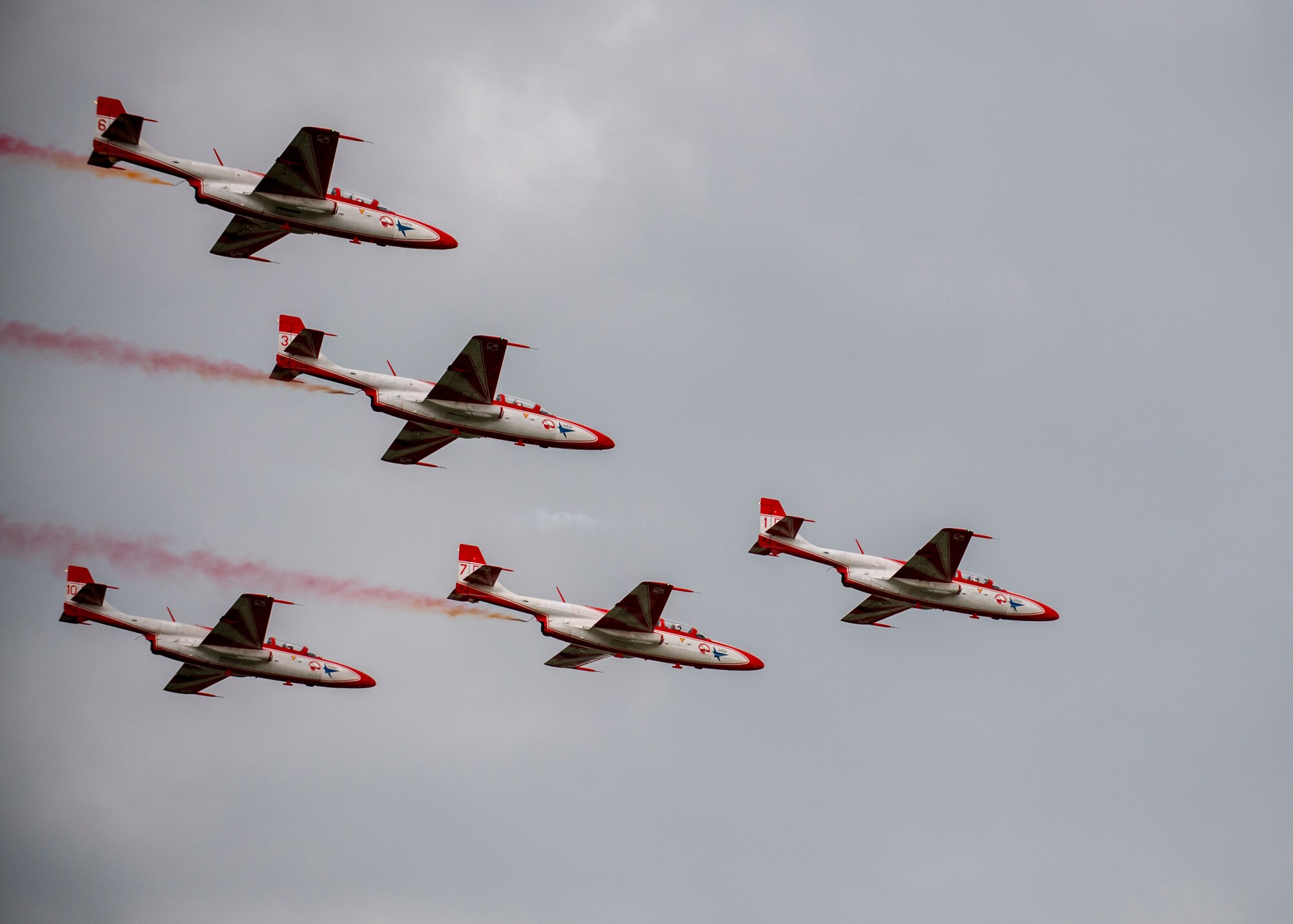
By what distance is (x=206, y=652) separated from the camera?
297 feet

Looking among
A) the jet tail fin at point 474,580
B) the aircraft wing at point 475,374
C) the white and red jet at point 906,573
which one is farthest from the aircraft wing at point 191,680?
the white and red jet at point 906,573

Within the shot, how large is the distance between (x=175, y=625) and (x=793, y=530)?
34623mm

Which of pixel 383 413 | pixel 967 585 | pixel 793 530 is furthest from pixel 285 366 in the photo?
pixel 967 585

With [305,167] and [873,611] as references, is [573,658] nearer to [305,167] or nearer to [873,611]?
Result: [873,611]

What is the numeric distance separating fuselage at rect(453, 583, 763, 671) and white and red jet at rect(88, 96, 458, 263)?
21.3m

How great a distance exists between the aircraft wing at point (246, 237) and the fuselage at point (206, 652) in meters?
20.5

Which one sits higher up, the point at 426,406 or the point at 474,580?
the point at 426,406

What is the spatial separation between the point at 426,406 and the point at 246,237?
41.0ft

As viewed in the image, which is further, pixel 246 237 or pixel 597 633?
pixel 597 633

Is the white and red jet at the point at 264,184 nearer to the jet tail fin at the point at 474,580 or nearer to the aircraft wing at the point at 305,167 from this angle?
the aircraft wing at the point at 305,167

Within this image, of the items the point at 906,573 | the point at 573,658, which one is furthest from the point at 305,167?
the point at 906,573

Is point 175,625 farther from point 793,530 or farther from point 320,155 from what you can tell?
point 793,530

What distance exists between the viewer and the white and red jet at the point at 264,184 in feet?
268

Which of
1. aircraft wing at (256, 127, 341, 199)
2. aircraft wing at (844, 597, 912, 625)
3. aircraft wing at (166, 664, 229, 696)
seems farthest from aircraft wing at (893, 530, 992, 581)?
aircraft wing at (166, 664, 229, 696)
